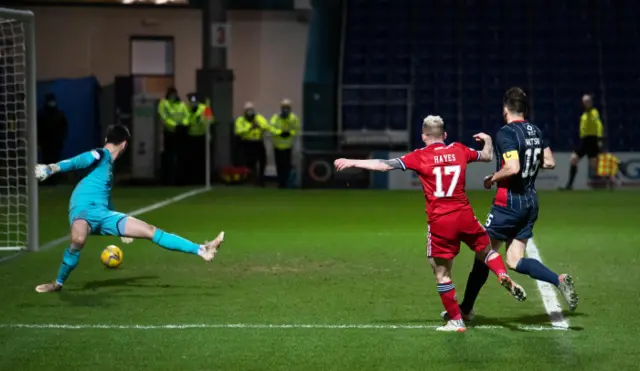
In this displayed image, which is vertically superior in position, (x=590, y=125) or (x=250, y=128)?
(x=590, y=125)

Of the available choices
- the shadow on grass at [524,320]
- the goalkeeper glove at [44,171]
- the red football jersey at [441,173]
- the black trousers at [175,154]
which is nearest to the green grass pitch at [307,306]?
the shadow on grass at [524,320]

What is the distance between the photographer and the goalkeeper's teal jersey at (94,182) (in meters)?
10.8

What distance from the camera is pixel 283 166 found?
27.1 meters

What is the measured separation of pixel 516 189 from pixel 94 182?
406 cm

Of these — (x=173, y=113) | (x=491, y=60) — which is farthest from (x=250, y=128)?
(x=491, y=60)

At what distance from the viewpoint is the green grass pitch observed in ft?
25.7

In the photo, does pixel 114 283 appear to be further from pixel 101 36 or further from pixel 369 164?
pixel 101 36

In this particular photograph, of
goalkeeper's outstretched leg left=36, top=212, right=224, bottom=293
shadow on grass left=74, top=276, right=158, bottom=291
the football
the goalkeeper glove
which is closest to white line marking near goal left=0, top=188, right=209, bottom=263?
the football

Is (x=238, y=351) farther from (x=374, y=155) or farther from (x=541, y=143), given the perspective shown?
(x=374, y=155)

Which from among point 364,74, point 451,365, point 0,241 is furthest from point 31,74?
point 364,74

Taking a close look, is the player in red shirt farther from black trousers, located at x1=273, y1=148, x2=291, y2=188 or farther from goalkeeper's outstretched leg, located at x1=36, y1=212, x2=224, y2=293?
black trousers, located at x1=273, y1=148, x2=291, y2=188

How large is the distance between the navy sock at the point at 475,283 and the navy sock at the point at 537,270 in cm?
28

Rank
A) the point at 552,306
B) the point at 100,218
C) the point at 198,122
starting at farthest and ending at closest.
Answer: the point at 198,122
the point at 100,218
the point at 552,306

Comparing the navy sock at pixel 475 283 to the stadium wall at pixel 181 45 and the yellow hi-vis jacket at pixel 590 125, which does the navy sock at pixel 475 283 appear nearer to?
the yellow hi-vis jacket at pixel 590 125
